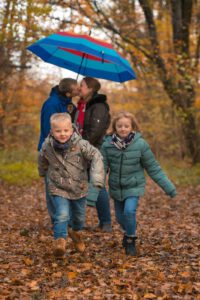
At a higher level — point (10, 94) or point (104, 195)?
point (10, 94)

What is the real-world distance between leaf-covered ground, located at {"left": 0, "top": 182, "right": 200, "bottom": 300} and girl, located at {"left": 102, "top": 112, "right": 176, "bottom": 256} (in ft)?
1.62

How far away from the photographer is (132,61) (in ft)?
60.9

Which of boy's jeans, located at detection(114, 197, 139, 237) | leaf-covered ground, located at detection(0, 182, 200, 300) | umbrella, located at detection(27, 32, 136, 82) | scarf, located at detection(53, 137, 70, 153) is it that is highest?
umbrella, located at detection(27, 32, 136, 82)

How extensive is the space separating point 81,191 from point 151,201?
7.13 meters

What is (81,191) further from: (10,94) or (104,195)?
(10,94)

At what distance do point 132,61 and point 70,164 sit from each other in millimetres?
12941

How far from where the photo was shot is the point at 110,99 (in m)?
34.4

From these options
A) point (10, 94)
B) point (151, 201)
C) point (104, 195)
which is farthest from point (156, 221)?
point (10, 94)

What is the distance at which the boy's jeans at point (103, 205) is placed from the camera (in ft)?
26.5

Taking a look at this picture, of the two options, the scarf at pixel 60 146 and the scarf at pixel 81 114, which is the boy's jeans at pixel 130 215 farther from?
the scarf at pixel 81 114

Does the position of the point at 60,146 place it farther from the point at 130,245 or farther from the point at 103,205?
the point at 103,205

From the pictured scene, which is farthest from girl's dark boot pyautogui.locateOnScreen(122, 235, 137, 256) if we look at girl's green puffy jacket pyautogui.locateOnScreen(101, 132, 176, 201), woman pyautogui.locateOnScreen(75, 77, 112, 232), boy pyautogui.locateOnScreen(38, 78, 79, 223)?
woman pyautogui.locateOnScreen(75, 77, 112, 232)

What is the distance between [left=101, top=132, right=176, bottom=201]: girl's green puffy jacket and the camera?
6574mm

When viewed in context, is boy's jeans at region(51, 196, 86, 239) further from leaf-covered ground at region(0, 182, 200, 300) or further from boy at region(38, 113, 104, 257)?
leaf-covered ground at region(0, 182, 200, 300)
